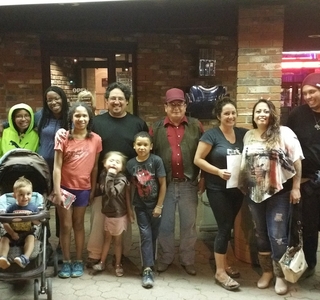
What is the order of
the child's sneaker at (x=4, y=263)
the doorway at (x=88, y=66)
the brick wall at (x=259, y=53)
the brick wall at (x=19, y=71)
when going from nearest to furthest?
the child's sneaker at (x=4, y=263) → the brick wall at (x=259, y=53) → the brick wall at (x=19, y=71) → the doorway at (x=88, y=66)

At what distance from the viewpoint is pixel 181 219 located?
3.69 metres

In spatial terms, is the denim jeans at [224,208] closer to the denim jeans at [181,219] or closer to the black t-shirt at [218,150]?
the black t-shirt at [218,150]

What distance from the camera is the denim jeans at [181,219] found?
11.8 feet

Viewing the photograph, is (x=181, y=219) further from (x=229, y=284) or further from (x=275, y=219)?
(x=275, y=219)

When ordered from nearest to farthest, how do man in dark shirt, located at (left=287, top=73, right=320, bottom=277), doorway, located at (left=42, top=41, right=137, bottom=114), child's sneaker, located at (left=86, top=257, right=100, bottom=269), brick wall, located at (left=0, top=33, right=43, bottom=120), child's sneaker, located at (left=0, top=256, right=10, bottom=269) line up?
child's sneaker, located at (left=0, top=256, right=10, bottom=269), man in dark shirt, located at (left=287, top=73, right=320, bottom=277), child's sneaker, located at (left=86, top=257, right=100, bottom=269), brick wall, located at (left=0, top=33, right=43, bottom=120), doorway, located at (left=42, top=41, right=137, bottom=114)

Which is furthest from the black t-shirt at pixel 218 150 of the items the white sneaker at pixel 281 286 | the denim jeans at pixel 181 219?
the white sneaker at pixel 281 286

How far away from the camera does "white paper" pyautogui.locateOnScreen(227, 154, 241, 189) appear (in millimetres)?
3262

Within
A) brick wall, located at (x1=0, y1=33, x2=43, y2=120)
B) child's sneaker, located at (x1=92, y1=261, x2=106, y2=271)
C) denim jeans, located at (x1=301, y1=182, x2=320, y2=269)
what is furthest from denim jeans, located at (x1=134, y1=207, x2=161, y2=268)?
brick wall, located at (x1=0, y1=33, x2=43, y2=120)

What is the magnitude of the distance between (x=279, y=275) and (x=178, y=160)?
1339 mm

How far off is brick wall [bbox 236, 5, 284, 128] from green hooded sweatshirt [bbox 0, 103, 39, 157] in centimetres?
216

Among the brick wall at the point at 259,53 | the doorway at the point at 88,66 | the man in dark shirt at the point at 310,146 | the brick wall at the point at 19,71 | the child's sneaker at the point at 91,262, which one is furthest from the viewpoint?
the doorway at the point at 88,66

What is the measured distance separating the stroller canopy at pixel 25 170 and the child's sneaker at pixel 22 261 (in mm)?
675

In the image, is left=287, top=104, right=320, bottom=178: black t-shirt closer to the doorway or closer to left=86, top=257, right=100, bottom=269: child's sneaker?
left=86, top=257, right=100, bottom=269: child's sneaker

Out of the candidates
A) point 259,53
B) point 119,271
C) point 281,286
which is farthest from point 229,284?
point 259,53
